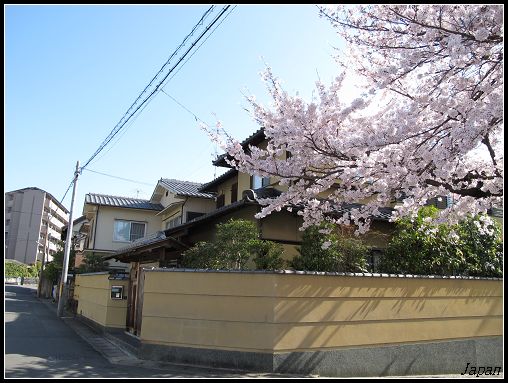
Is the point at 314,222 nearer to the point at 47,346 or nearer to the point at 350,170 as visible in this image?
the point at 350,170

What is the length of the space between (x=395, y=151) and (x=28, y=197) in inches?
3156

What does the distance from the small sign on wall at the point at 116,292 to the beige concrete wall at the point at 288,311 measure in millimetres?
5576

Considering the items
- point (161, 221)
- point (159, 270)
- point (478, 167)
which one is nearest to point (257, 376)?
point (159, 270)

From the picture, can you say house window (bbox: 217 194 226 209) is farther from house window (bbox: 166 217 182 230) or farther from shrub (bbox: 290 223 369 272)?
shrub (bbox: 290 223 369 272)

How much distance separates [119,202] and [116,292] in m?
15.4

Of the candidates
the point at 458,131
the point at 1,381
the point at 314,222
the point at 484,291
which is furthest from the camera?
the point at 484,291

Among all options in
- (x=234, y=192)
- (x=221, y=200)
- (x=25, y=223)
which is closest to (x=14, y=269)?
(x=25, y=223)

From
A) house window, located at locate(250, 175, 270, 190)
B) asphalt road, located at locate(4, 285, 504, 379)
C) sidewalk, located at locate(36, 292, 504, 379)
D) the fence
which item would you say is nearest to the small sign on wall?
sidewalk, located at locate(36, 292, 504, 379)

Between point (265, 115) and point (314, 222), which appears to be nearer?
point (265, 115)

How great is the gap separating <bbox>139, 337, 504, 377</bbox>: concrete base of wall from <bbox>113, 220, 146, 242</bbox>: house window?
2056 centimetres

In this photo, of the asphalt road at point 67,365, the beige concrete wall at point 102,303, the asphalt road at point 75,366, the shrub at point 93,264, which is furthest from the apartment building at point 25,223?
the asphalt road at point 75,366

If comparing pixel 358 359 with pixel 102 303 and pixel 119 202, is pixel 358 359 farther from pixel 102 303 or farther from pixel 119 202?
pixel 119 202

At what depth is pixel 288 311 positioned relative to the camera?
25.8 feet

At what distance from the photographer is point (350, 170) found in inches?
297
